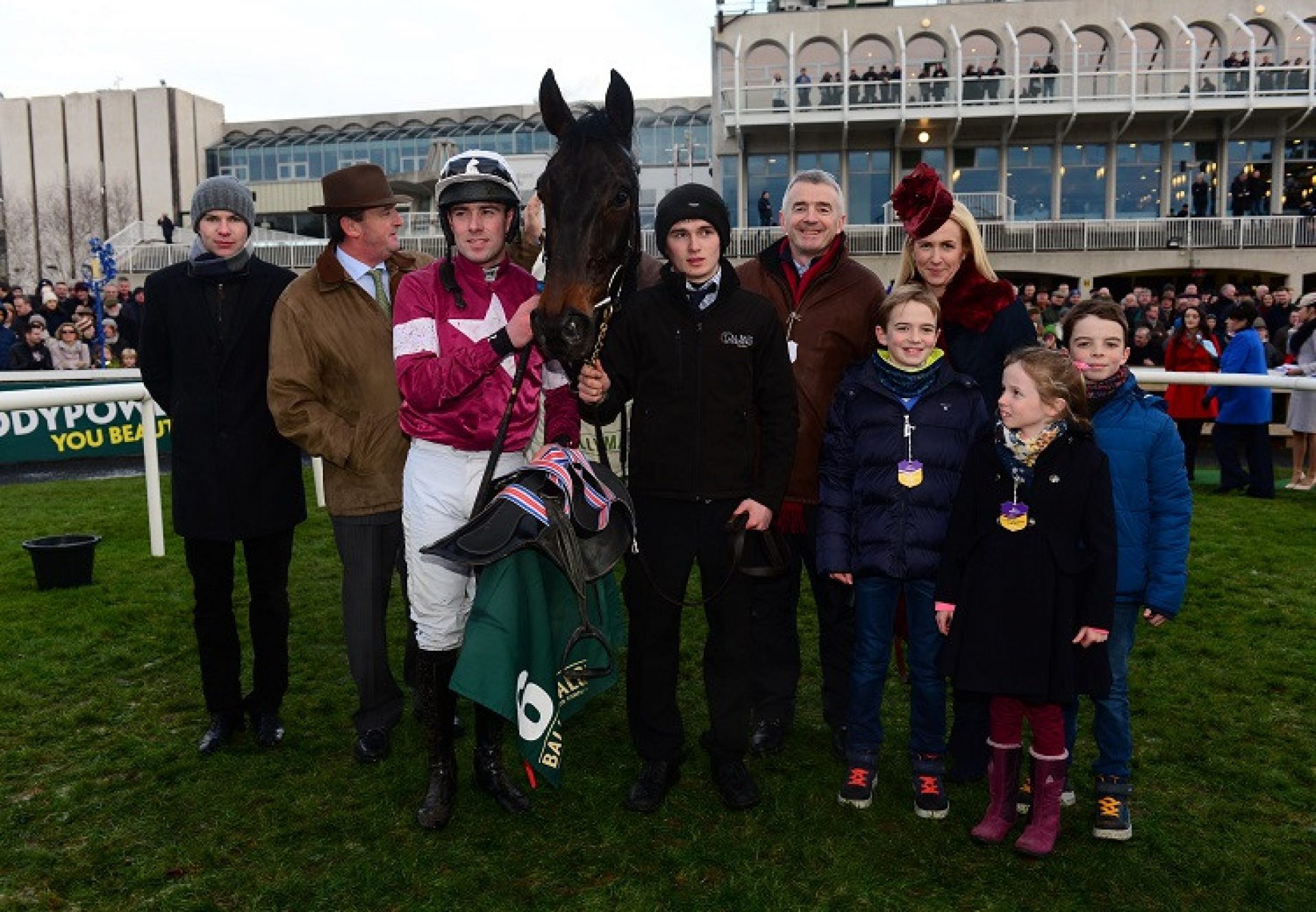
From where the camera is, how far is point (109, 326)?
50.9 ft

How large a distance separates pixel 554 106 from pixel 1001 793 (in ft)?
8.29

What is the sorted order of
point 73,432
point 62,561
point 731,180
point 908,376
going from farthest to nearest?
1. point 731,180
2. point 73,432
3. point 62,561
4. point 908,376

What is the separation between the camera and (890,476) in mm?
3238

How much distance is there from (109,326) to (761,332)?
15367 mm

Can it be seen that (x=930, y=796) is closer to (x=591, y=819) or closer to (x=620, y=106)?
(x=591, y=819)

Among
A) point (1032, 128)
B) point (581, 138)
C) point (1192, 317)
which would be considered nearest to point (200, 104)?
point (1032, 128)

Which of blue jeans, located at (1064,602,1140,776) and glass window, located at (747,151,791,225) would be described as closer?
blue jeans, located at (1064,602,1140,776)

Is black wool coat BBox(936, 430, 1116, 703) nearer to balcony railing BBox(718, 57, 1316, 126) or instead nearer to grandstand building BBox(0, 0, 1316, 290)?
grandstand building BBox(0, 0, 1316, 290)

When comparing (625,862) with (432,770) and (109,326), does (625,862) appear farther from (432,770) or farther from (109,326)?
(109,326)

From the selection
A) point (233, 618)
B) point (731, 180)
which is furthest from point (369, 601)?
point (731, 180)

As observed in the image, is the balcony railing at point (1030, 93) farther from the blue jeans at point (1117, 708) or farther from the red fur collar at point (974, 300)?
the blue jeans at point (1117, 708)

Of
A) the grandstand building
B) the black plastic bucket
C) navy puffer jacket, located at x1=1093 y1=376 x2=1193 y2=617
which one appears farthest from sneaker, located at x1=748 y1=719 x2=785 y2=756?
the grandstand building

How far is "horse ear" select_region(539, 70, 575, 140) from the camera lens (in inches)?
115

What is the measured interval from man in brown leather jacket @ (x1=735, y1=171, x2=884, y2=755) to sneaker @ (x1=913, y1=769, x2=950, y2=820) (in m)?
0.46
